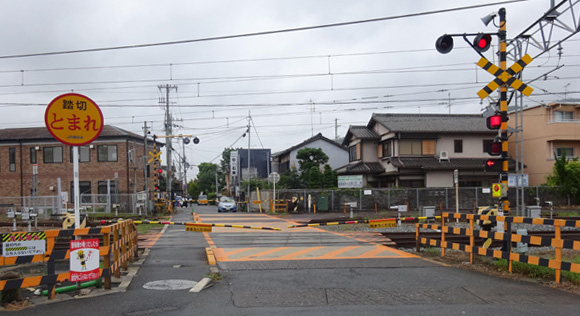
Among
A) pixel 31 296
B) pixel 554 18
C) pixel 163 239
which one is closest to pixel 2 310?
pixel 31 296

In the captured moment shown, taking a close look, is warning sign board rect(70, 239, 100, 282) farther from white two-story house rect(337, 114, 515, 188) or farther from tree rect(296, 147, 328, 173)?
tree rect(296, 147, 328, 173)

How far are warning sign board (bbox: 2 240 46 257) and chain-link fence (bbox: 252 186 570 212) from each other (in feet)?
93.6

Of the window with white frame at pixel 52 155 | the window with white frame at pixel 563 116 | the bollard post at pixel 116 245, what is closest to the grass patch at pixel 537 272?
the bollard post at pixel 116 245

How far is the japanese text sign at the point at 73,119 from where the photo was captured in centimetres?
681

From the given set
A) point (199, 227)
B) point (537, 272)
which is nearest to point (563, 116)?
point (537, 272)

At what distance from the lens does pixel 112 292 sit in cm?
698

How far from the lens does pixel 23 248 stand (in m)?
6.33

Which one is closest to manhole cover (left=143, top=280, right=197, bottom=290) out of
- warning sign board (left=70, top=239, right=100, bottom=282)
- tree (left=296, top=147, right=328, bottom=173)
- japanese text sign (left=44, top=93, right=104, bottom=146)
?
warning sign board (left=70, top=239, right=100, bottom=282)

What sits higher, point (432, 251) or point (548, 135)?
point (548, 135)

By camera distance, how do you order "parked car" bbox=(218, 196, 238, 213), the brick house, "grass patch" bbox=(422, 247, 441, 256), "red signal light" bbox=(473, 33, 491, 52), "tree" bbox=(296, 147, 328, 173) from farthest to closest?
"parked car" bbox=(218, 196, 238, 213)
"tree" bbox=(296, 147, 328, 173)
the brick house
"grass patch" bbox=(422, 247, 441, 256)
"red signal light" bbox=(473, 33, 491, 52)

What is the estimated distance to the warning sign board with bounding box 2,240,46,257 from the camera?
6.22 meters

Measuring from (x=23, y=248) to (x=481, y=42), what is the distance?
1054 centimetres

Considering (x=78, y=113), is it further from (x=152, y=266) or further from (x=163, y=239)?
(x=163, y=239)

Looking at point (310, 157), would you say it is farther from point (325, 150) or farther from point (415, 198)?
point (325, 150)
